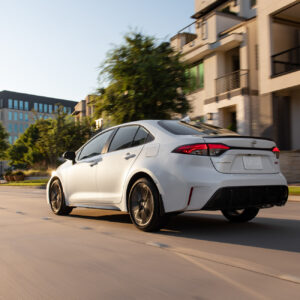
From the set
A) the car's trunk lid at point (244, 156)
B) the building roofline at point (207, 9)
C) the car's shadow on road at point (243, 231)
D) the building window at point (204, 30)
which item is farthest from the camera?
the building roofline at point (207, 9)

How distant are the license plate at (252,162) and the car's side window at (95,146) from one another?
2.38 metres

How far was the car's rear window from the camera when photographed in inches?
218

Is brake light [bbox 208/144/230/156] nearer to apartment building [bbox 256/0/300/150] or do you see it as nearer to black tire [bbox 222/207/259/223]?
black tire [bbox 222/207/259/223]

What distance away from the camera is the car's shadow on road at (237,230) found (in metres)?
4.80

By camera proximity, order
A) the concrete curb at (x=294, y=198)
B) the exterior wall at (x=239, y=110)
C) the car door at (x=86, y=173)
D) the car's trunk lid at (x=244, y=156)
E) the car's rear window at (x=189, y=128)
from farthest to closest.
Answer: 1. the exterior wall at (x=239, y=110)
2. the concrete curb at (x=294, y=198)
3. the car door at (x=86, y=173)
4. the car's rear window at (x=189, y=128)
5. the car's trunk lid at (x=244, y=156)

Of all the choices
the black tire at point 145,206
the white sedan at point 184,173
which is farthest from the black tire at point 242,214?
the black tire at point 145,206

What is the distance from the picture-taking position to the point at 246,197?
5098 millimetres

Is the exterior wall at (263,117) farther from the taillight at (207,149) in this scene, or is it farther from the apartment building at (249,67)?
the taillight at (207,149)

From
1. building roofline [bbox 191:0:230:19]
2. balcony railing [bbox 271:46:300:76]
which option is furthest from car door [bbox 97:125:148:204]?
building roofline [bbox 191:0:230:19]

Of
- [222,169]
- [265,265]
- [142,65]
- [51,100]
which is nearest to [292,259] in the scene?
[265,265]

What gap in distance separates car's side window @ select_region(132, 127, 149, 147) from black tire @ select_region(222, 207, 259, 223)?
5.63ft

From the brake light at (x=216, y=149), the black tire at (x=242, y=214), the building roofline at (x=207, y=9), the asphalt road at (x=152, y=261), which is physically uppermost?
the building roofline at (x=207, y=9)

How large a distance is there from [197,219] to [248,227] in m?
1.21

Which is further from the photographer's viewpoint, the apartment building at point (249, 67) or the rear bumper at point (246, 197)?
the apartment building at point (249, 67)
